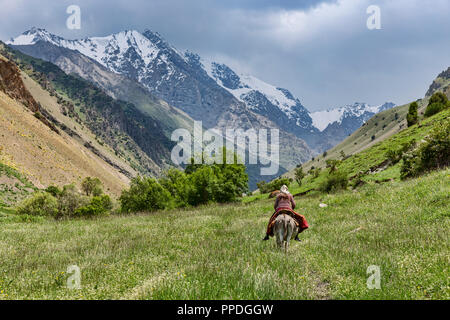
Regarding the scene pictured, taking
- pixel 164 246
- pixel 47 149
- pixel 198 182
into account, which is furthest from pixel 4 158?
pixel 164 246

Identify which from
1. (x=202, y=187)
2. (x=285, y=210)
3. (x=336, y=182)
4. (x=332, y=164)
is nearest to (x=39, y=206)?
(x=202, y=187)

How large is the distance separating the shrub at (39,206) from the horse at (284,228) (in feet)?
139

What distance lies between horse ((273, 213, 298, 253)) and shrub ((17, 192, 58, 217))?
139 ft

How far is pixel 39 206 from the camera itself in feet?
140

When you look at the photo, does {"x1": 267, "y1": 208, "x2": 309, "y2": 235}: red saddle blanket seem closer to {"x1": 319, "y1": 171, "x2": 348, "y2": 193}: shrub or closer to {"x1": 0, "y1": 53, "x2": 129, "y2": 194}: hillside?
{"x1": 319, "y1": 171, "x2": 348, "y2": 193}: shrub

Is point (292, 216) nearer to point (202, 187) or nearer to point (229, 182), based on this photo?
point (202, 187)

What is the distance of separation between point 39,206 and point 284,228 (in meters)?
45.8

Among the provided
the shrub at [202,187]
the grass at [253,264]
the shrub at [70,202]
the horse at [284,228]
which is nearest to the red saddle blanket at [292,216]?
the horse at [284,228]

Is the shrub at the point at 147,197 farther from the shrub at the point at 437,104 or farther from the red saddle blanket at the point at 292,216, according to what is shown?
the shrub at the point at 437,104

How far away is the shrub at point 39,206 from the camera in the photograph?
41188 millimetres

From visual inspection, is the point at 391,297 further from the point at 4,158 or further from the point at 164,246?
the point at 4,158

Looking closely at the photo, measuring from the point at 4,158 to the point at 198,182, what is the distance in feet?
217

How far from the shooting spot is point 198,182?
152 feet

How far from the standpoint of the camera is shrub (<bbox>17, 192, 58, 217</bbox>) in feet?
135
